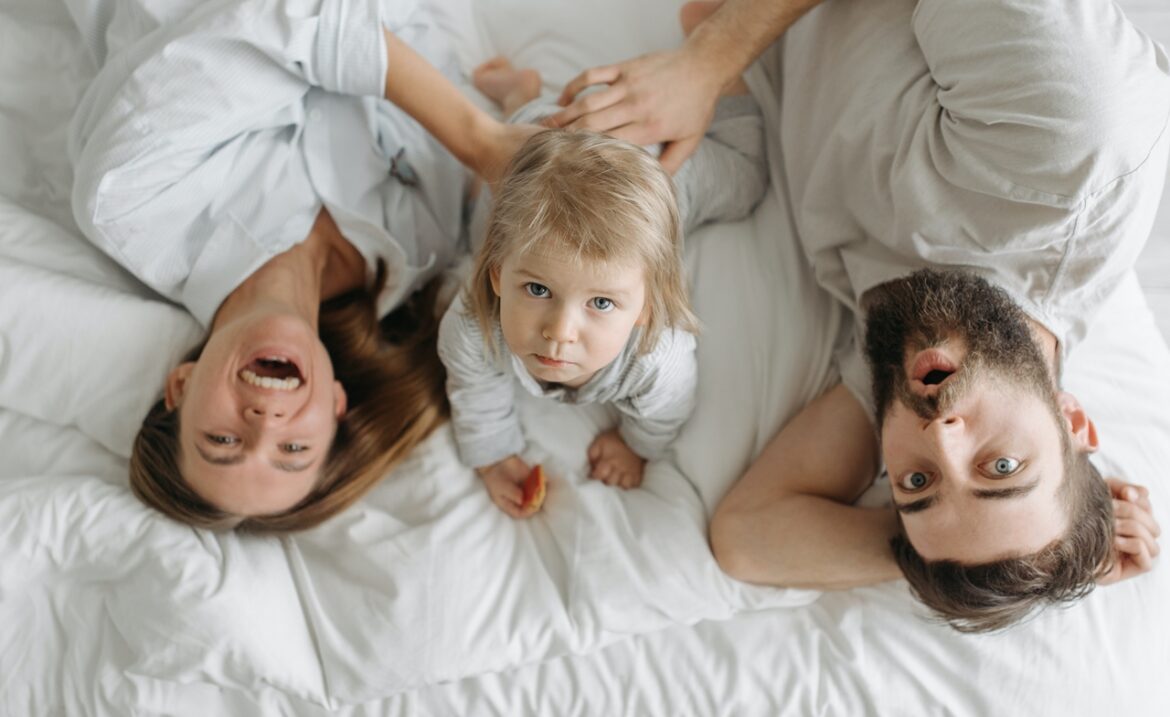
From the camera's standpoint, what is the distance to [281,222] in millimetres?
1245

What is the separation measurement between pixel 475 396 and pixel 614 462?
0.22 m

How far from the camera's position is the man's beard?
94cm

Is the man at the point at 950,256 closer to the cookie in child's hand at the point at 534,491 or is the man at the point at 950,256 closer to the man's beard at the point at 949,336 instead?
the man's beard at the point at 949,336

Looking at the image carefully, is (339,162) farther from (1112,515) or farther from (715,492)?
(1112,515)

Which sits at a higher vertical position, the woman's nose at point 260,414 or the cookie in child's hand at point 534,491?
the woman's nose at point 260,414

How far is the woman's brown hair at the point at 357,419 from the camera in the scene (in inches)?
44.2

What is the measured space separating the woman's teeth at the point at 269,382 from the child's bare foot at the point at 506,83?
0.54 metres

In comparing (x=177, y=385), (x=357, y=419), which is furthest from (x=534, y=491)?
(x=177, y=385)

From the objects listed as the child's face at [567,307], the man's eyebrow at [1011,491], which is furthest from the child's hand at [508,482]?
the man's eyebrow at [1011,491]

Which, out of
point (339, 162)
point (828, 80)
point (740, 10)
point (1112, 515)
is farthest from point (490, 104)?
point (1112, 515)

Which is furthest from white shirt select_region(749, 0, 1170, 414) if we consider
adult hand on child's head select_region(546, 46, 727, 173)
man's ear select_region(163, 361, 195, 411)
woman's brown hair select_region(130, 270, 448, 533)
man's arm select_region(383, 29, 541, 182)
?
man's ear select_region(163, 361, 195, 411)

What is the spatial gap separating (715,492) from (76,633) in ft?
2.73

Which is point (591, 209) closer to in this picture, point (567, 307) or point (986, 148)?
point (567, 307)

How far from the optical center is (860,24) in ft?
3.82
